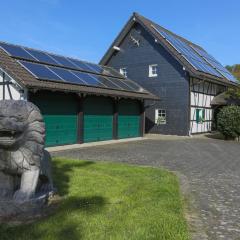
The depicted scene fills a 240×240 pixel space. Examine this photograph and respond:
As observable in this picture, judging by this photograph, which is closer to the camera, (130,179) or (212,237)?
(212,237)

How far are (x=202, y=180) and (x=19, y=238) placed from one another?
18.0 ft

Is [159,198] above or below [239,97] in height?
below

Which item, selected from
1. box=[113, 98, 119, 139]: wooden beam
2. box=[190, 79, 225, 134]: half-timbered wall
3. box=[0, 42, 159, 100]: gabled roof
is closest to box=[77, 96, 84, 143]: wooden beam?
box=[0, 42, 159, 100]: gabled roof

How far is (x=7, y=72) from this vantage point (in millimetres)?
14500

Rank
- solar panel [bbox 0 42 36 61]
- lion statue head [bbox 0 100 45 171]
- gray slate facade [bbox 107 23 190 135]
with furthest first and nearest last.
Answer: gray slate facade [bbox 107 23 190 135], solar panel [bbox 0 42 36 61], lion statue head [bbox 0 100 45 171]

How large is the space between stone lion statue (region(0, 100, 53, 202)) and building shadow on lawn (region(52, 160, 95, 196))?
1546mm

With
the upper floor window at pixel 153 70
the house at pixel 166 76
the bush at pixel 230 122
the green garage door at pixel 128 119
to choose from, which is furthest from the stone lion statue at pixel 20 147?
the upper floor window at pixel 153 70

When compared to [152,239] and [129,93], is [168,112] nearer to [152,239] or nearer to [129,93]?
[129,93]

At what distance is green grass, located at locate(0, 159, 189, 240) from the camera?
15.7 feet

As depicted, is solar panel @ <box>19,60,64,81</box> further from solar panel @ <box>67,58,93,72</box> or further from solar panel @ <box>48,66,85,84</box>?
solar panel @ <box>67,58,93,72</box>

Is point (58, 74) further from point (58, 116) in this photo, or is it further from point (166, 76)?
point (166, 76)

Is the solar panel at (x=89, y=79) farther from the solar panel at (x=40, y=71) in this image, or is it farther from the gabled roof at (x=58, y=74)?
the solar panel at (x=40, y=71)

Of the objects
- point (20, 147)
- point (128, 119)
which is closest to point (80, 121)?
point (128, 119)

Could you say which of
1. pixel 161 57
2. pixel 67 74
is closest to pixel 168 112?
pixel 161 57
